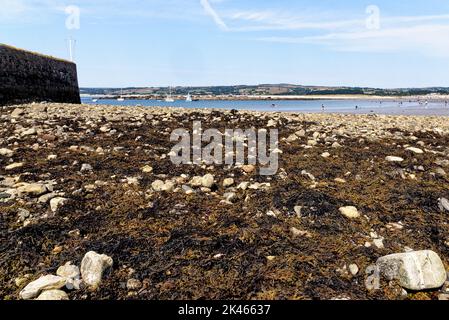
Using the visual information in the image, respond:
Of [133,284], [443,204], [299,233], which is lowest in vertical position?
[133,284]

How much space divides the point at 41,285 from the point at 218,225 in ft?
7.03

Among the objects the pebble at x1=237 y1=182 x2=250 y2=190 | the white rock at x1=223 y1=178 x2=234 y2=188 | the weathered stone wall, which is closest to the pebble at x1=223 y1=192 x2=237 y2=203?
the pebble at x1=237 y1=182 x2=250 y2=190

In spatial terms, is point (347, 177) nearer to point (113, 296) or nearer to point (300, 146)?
point (300, 146)

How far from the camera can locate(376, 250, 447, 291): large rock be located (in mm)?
3250

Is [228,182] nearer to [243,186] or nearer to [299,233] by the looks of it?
[243,186]

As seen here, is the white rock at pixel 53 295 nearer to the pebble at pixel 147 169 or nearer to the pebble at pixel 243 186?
the pebble at pixel 243 186

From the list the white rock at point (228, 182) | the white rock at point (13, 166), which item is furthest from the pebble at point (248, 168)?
the white rock at point (13, 166)

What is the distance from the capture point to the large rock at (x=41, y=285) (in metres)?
3.15

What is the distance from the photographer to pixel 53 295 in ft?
10.3

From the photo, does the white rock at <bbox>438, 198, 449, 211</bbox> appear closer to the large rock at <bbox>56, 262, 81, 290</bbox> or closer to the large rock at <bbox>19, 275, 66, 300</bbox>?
the large rock at <bbox>56, 262, 81, 290</bbox>

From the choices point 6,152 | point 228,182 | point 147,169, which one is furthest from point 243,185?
point 6,152

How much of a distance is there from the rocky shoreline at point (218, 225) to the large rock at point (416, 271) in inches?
0.4

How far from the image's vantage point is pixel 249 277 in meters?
3.53
